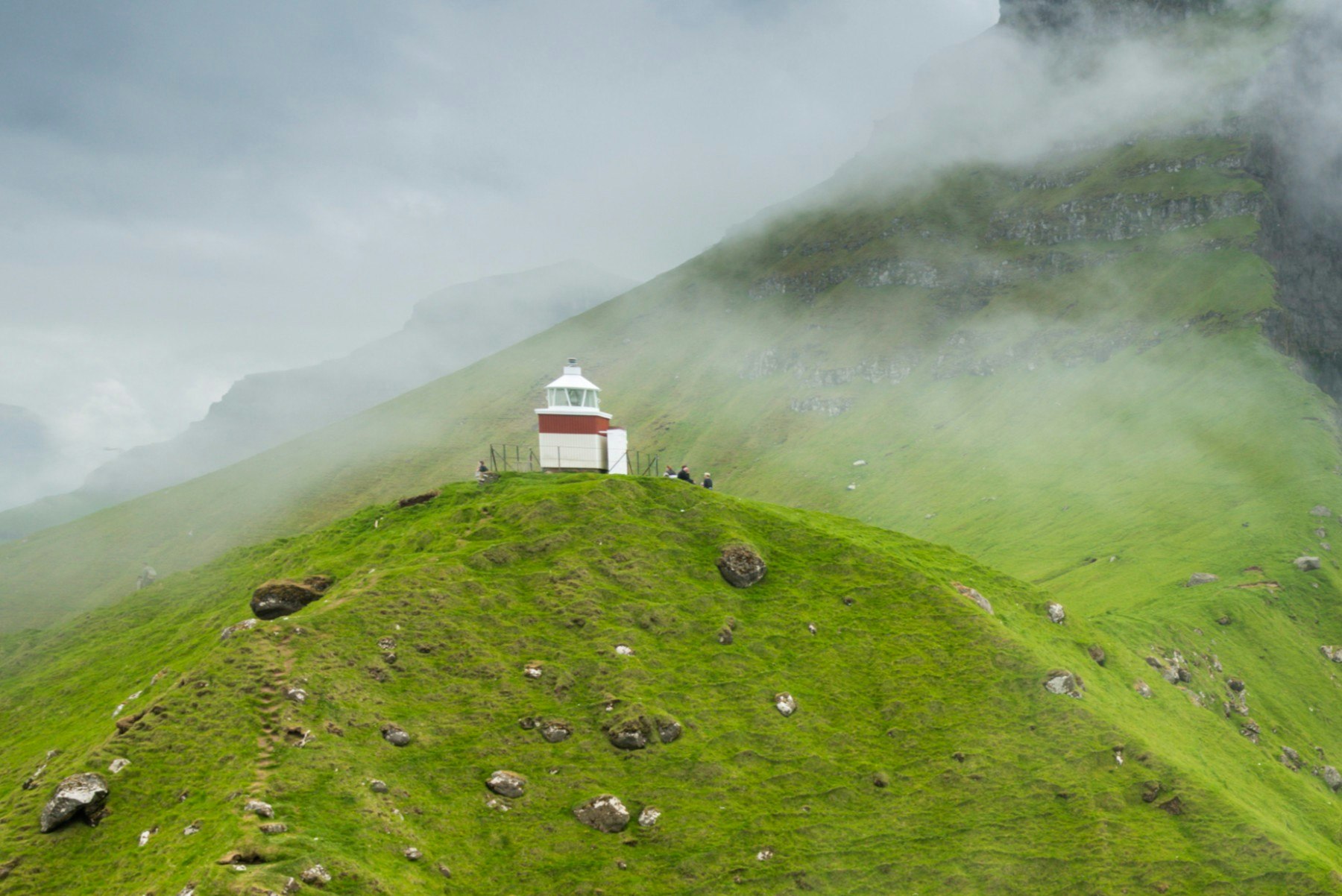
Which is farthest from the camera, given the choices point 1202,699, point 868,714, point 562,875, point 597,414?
point 597,414

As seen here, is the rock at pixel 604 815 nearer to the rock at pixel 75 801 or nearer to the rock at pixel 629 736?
the rock at pixel 629 736

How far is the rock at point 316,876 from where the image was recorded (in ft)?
72.7

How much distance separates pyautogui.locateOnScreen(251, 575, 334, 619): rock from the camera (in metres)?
36.8

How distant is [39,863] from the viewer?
23.8 metres

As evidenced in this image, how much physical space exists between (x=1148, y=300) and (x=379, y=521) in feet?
557

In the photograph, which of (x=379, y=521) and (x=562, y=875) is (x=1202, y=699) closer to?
(x=562, y=875)

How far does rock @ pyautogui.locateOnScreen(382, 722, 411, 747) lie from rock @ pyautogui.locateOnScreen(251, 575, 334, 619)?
424 inches

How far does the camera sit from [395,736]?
29.3m

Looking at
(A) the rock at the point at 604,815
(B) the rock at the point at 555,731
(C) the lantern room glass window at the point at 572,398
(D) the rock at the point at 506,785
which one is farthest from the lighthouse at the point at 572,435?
(A) the rock at the point at 604,815

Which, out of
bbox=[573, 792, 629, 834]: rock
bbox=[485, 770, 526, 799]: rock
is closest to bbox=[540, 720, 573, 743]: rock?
bbox=[485, 770, 526, 799]: rock

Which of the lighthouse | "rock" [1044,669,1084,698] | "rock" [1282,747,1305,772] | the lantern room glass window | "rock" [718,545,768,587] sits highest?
the lantern room glass window

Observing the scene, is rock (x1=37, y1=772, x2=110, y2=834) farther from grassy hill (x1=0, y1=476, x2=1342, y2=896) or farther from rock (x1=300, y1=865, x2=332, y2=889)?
rock (x1=300, y1=865, x2=332, y2=889)

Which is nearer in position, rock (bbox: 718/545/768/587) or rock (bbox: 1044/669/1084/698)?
rock (bbox: 1044/669/1084/698)

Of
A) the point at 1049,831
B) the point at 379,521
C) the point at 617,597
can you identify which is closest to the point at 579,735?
the point at 617,597
